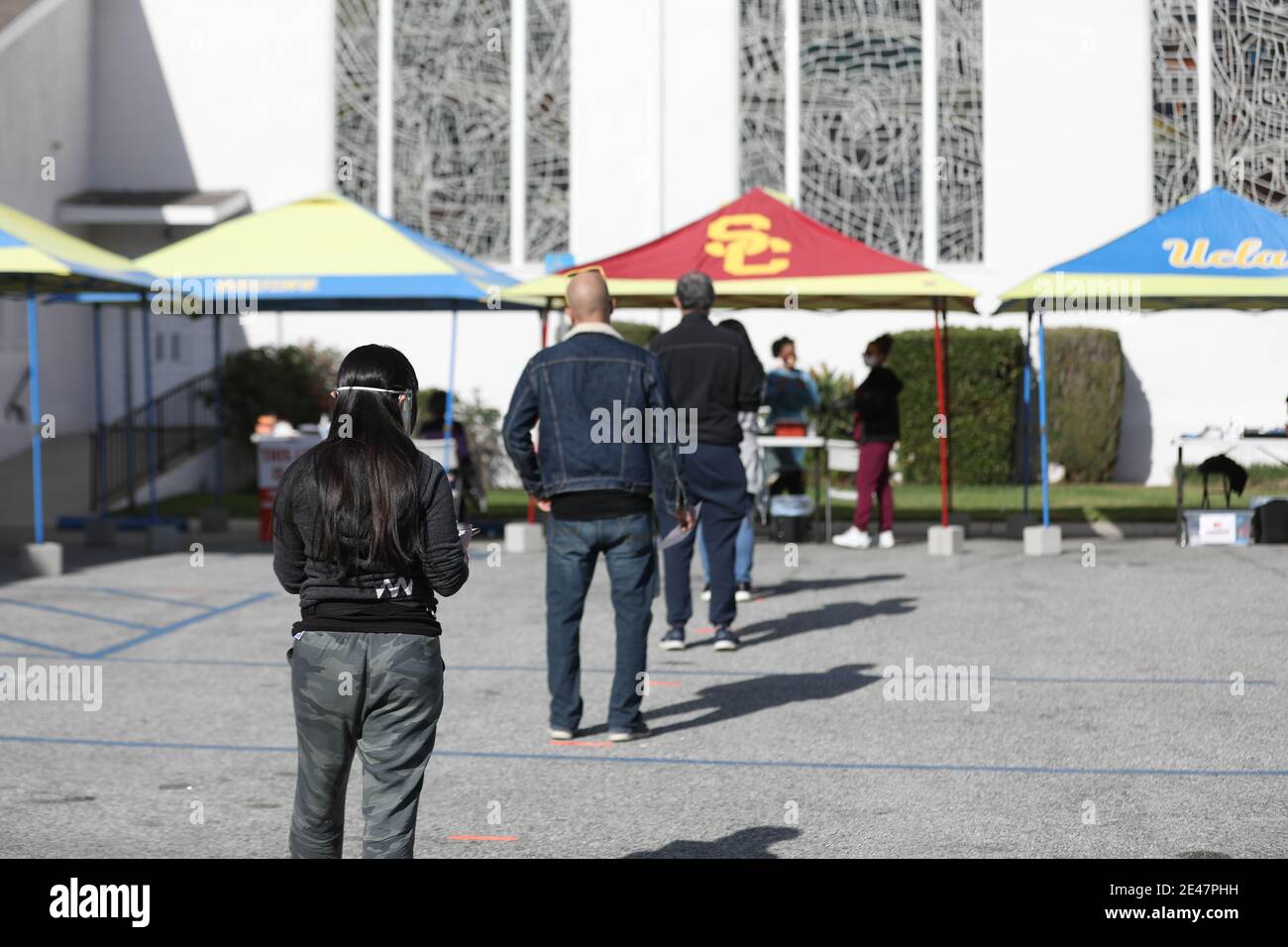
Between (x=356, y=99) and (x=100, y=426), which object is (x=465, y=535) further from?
(x=356, y=99)

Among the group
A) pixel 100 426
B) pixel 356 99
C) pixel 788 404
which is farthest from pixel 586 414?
pixel 356 99

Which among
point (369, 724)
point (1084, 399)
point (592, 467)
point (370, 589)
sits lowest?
point (369, 724)

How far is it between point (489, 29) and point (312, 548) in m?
20.8

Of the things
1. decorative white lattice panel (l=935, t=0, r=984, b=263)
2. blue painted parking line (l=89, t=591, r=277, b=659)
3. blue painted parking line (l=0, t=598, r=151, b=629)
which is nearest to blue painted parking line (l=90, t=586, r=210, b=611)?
blue painted parking line (l=89, t=591, r=277, b=659)

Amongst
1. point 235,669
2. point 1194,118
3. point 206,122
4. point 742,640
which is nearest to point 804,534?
point 742,640

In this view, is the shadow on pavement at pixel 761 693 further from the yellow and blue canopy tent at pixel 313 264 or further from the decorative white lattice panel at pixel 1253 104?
the decorative white lattice panel at pixel 1253 104

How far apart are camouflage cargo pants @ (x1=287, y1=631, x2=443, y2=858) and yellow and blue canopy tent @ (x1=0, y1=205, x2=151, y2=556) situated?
30.6ft

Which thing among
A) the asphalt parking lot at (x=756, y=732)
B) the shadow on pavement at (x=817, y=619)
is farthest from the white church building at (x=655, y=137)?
the shadow on pavement at (x=817, y=619)

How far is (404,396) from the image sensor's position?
444 centimetres

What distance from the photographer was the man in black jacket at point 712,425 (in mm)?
9828

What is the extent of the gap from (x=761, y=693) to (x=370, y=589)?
4.71 metres

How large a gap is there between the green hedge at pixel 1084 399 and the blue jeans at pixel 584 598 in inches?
616

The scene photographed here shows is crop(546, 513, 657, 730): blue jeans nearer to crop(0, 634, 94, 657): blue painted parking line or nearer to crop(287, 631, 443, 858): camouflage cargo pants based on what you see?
crop(287, 631, 443, 858): camouflage cargo pants
